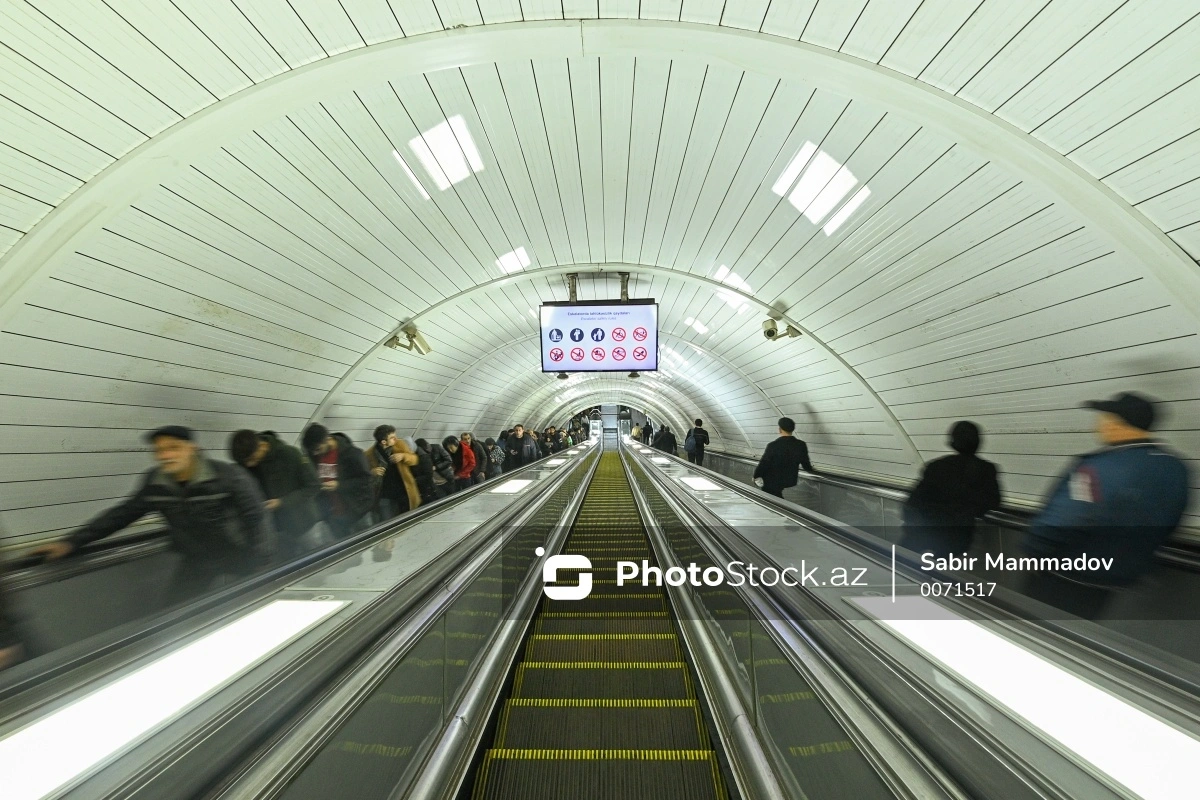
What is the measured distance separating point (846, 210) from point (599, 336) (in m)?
4.87

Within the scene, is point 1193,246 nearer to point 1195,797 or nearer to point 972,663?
point 972,663

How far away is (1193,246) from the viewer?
342cm

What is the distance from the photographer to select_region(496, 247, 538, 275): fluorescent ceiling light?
7.73m

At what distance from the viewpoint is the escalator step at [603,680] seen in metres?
3.05

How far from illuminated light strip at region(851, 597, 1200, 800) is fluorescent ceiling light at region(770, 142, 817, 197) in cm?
409

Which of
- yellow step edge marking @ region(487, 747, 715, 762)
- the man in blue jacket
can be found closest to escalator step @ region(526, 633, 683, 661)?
yellow step edge marking @ region(487, 747, 715, 762)

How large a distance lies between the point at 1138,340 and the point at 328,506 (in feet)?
22.3

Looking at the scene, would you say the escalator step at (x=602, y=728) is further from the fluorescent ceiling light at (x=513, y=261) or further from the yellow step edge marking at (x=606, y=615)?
the fluorescent ceiling light at (x=513, y=261)

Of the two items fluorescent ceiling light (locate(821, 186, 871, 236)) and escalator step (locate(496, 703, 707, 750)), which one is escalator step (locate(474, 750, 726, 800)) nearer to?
escalator step (locate(496, 703, 707, 750))

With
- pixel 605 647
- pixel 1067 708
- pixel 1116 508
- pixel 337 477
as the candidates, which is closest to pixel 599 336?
pixel 337 477

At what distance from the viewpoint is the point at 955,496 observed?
145 inches

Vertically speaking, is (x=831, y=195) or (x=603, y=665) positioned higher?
(x=831, y=195)

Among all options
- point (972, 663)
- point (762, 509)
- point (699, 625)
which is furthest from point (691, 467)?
point (972, 663)

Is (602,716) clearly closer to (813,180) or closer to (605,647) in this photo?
(605,647)
